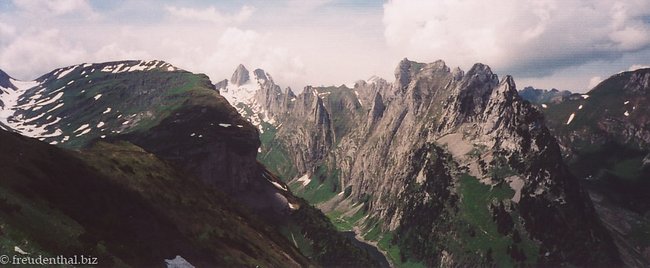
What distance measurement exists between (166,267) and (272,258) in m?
54.3

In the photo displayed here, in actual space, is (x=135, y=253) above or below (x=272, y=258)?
above

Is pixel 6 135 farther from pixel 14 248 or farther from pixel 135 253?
pixel 14 248

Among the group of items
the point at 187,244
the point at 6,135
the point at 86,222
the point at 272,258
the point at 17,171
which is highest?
the point at 6,135

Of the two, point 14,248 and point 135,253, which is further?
point 135,253

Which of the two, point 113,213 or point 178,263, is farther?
point 113,213

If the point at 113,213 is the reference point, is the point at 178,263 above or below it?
below

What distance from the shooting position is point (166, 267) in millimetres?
66062

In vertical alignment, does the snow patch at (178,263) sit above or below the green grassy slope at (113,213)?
below

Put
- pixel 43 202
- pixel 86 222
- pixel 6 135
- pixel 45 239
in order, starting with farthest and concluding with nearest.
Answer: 1. pixel 6 135
2. pixel 86 222
3. pixel 43 202
4. pixel 45 239

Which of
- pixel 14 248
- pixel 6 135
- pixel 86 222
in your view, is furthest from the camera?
pixel 6 135

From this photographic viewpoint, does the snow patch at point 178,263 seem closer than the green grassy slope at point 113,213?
No

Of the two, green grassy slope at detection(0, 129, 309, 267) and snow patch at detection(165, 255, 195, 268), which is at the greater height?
A: green grassy slope at detection(0, 129, 309, 267)

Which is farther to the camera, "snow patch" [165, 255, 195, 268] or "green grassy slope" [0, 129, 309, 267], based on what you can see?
Result: "snow patch" [165, 255, 195, 268]

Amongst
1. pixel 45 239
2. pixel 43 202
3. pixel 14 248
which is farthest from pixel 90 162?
pixel 14 248
